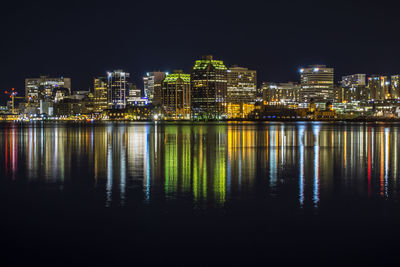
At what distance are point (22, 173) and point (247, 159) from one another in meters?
11.8

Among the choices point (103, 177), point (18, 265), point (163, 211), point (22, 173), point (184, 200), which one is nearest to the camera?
point (18, 265)

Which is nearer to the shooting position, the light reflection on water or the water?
the water

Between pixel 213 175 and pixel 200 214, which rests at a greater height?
pixel 213 175

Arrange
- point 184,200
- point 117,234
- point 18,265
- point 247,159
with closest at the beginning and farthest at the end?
point 18,265, point 117,234, point 184,200, point 247,159

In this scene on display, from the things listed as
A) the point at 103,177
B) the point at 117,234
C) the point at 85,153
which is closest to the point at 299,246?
the point at 117,234

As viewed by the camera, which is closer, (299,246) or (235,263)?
(235,263)

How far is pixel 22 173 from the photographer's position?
68.8ft

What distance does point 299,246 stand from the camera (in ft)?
32.2

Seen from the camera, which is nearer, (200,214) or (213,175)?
(200,214)

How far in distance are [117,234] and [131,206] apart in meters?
2.74

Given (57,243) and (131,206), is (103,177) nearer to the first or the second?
(131,206)

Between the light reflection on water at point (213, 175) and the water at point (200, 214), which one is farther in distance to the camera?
the light reflection on water at point (213, 175)

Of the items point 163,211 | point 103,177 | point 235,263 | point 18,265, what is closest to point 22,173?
point 103,177

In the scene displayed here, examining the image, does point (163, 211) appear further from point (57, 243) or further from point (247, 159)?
point (247, 159)
